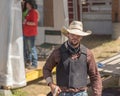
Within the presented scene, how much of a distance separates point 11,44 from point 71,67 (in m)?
2.90

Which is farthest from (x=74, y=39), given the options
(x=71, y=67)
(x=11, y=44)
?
(x=11, y=44)

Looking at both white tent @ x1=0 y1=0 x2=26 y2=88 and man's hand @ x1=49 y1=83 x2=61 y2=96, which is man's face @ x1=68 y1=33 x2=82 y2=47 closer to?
man's hand @ x1=49 y1=83 x2=61 y2=96

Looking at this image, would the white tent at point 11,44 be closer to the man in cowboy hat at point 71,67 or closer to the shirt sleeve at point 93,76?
the man in cowboy hat at point 71,67

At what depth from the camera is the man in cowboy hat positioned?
4438 mm

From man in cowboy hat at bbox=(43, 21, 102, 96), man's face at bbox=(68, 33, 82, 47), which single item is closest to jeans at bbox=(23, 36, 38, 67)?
man in cowboy hat at bbox=(43, 21, 102, 96)

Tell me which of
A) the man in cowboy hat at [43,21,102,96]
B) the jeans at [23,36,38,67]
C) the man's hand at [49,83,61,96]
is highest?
the man in cowboy hat at [43,21,102,96]

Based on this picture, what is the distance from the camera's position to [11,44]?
7.20 metres

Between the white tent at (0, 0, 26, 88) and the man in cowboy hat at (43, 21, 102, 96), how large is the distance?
2.67 meters

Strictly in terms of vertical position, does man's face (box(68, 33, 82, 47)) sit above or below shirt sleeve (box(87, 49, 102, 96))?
above

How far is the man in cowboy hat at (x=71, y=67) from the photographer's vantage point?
4.44 m

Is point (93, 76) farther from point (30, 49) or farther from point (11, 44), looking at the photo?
point (30, 49)

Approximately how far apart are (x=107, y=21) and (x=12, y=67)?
8.83 metres

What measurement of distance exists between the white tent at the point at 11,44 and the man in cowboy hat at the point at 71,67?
8.75ft

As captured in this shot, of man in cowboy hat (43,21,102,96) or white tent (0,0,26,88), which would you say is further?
white tent (0,0,26,88)
